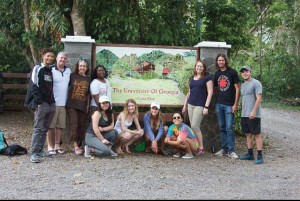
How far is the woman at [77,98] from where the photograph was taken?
774 centimetres

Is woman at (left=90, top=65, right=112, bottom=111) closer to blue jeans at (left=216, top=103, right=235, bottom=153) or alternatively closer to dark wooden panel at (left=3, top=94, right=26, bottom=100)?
blue jeans at (left=216, top=103, right=235, bottom=153)

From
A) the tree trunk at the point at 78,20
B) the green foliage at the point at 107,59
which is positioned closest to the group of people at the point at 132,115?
the green foliage at the point at 107,59

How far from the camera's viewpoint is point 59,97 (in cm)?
765

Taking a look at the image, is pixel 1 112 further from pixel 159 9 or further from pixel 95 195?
pixel 95 195

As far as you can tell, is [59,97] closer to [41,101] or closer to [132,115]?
[41,101]

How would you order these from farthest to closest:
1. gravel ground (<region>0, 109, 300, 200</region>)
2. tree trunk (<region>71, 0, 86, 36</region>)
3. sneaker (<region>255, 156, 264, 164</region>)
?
tree trunk (<region>71, 0, 86, 36</region>) → sneaker (<region>255, 156, 264, 164</region>) → gravel ground (<region>0, 109, 300, 200</region>)

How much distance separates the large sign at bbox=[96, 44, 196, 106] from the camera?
8.42 m

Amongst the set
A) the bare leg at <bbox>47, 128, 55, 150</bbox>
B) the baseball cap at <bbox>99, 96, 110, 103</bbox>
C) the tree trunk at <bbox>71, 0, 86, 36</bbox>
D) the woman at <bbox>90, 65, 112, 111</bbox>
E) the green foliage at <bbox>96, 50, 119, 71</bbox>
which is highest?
the tree trunk at <bbox>71, 0, 86, 36</bbox>

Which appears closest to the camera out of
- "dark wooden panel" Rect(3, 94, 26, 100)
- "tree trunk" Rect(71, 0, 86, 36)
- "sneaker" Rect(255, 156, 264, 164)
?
"sneaker" Rect(255, 156, 264, 164)

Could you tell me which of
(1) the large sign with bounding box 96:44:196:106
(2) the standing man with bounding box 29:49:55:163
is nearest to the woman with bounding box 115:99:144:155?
(1) the large sign with bounding box 96:44:196:106

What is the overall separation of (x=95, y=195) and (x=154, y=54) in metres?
4.06

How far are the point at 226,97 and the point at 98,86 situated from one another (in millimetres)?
2344

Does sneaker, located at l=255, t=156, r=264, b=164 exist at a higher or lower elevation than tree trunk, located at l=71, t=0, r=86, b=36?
lower

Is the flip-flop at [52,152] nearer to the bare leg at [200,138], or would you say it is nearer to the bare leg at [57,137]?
the bare leg at [57,137]
